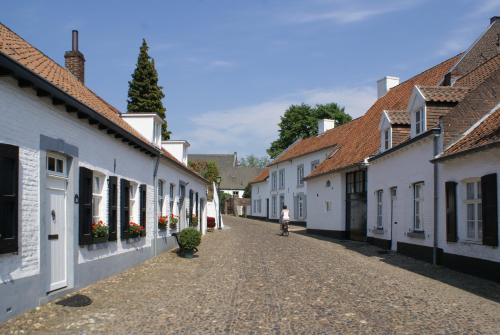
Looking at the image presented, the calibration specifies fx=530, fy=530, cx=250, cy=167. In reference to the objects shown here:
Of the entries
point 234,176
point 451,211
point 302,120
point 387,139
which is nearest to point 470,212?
point 451,211

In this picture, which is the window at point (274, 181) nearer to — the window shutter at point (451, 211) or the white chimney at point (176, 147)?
the white chimney at point (176, 147)

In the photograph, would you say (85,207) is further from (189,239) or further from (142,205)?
(189,239)

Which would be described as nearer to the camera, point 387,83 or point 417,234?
point 417,234

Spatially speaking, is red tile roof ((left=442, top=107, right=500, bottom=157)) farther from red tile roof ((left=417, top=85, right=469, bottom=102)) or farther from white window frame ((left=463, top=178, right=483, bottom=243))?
red tile roof ((left=417, top=85, right=469, bottom=102))

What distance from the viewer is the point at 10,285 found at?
7.50 meters

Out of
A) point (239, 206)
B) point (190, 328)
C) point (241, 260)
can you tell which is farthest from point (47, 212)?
point (239, 206)

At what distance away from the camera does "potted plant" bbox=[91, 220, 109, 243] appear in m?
11.2

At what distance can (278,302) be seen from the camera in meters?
9.38

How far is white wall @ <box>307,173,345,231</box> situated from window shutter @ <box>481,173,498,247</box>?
14.2 m

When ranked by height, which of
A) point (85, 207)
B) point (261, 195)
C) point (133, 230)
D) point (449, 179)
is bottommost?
point (133, 230)

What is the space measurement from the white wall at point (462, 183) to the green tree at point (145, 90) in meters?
23.6

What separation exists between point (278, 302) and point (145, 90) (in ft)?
93.0

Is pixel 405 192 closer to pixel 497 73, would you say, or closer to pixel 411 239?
pixel 411 239

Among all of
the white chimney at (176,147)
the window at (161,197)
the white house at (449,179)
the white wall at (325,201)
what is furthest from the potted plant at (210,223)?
the white house at (449,179)
